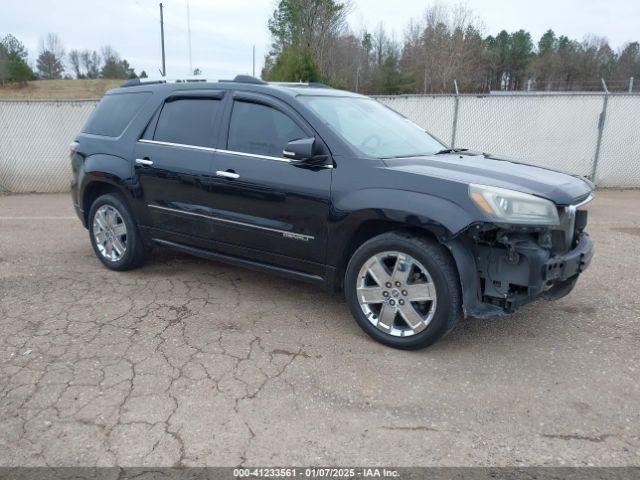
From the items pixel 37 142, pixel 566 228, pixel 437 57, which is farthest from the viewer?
pixel 437 57

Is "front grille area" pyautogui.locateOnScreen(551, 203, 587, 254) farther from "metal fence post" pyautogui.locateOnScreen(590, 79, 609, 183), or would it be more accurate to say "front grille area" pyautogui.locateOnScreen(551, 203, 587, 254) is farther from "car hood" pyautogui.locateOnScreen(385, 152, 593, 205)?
"metal fence post" pyautogui.locateOnScreen(590, 79, 609, 183)

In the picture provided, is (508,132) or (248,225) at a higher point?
(508,132)

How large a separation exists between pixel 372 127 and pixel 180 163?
1690 mm

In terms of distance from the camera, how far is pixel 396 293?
3.66 metres

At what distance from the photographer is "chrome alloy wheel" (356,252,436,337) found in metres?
3.58

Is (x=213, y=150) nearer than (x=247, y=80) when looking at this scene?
Yes

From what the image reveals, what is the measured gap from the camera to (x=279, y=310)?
14.6 ft

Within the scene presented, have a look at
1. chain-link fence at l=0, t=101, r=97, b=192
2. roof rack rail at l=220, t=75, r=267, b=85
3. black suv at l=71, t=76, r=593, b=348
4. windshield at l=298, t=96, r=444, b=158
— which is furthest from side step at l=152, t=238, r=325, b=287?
chain-link fence at l=0, t=101, r=97, b=192

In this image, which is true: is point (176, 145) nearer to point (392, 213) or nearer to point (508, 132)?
point (392, 213)

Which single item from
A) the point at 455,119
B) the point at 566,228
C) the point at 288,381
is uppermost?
the point at 455,119

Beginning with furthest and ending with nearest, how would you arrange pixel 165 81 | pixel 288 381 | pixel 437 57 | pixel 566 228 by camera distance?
1. pixel 437 57
2. pixel 165 81
3. pixel 566 228
4. pixel 288 381

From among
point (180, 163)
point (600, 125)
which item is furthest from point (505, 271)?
point (600, 125)

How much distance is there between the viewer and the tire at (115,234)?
5.22m

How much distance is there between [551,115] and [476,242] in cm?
867
